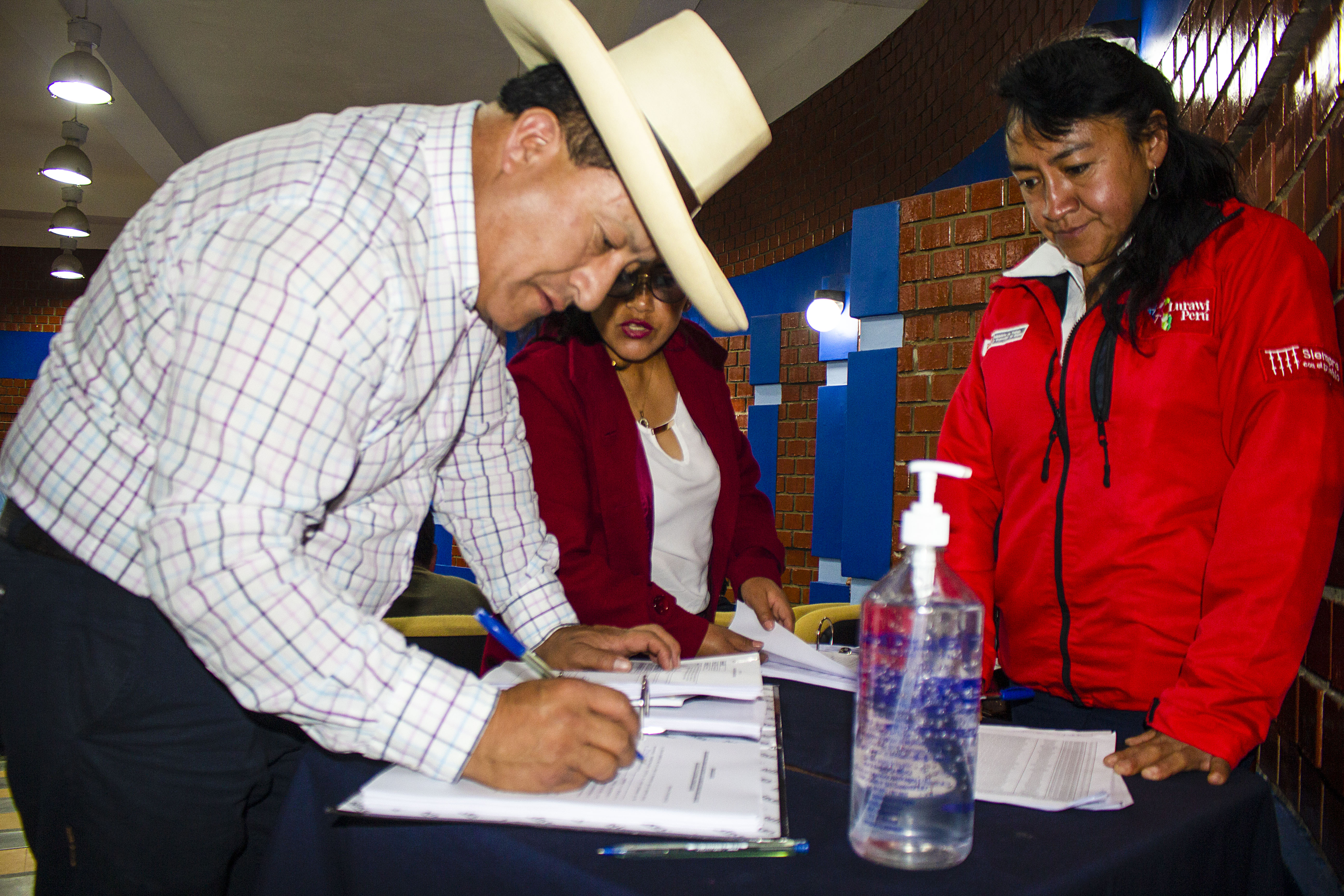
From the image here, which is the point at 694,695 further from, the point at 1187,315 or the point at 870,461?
the point at 870,461

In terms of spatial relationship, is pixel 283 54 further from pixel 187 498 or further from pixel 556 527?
pixel 187 498

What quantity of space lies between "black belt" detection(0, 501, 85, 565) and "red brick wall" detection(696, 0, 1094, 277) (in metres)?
4.20

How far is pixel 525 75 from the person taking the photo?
1153 mm

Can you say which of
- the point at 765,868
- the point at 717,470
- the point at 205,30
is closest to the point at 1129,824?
the point at 765,868

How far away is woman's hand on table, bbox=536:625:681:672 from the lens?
126 centimetres

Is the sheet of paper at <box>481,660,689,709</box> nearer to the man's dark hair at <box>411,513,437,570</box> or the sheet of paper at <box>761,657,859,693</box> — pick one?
the sheet of paper at <box>761,657,859,693</box>

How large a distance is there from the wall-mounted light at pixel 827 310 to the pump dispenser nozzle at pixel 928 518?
471 centimetres

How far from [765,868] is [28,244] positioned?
1518cm

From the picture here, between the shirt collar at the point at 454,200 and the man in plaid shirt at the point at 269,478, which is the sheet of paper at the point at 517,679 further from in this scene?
the shirt collar at the point at 454,200

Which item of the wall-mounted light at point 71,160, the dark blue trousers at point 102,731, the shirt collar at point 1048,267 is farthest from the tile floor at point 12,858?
the wall-mounted light at point 71,160

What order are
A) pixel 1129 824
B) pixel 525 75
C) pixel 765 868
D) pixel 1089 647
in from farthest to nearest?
pixel 1089 647 < pixel 525 75 < pixel 1129 824 < pixel 765 868

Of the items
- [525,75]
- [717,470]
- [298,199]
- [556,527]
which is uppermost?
[525,75]

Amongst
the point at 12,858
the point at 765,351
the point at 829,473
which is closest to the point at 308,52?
the point at 765,351

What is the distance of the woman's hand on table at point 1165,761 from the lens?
0.92 metres
